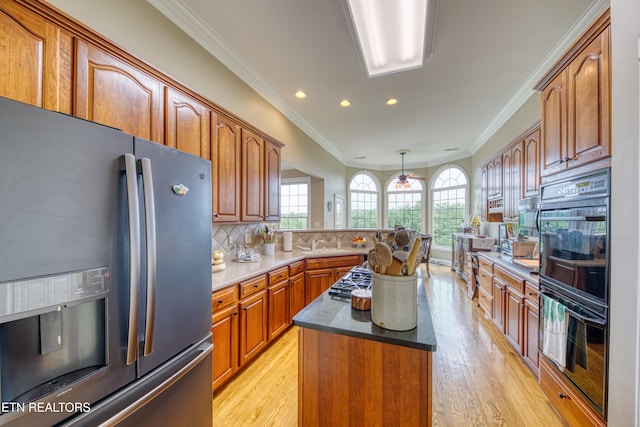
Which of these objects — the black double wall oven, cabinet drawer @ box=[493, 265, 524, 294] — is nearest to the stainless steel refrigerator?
the black double wall oven

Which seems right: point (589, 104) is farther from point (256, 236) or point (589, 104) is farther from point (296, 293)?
point (256, 236)

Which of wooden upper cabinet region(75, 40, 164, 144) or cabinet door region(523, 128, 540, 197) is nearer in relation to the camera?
wooden upper cabinet region(75, 40, 164, 144)

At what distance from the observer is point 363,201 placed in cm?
793

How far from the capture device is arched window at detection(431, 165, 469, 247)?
672 cm

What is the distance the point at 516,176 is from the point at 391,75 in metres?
2.12

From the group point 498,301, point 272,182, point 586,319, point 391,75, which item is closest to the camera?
point 586,319

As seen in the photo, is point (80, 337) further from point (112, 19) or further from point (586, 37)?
point (586, 37)

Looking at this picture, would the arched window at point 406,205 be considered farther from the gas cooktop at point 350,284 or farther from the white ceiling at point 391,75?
the gas cooktop at point 350,284

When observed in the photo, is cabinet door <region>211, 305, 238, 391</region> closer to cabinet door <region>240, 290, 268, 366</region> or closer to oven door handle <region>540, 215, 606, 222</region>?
cabinet door <region>240, 290, 268, 366</region>

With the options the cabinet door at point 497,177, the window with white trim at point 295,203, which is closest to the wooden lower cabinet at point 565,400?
the cabinet door at point 497,177

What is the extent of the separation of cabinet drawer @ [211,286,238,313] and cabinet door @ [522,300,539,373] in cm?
246

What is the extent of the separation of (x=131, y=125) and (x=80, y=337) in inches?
48.6

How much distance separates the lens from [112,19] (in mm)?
1633

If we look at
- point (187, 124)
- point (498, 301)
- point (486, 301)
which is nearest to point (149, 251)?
point (187, 124)
